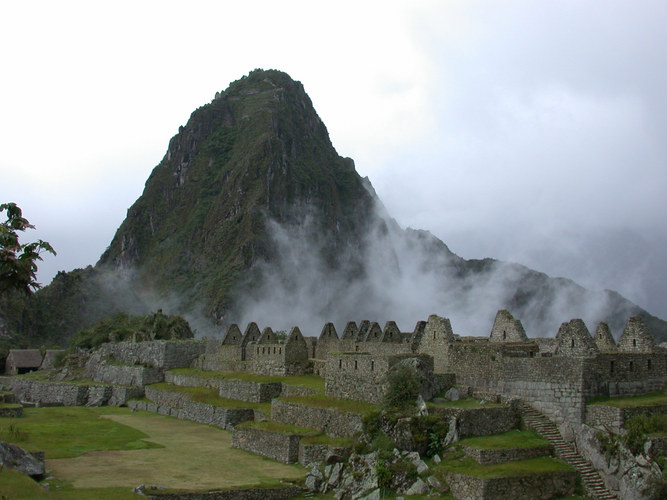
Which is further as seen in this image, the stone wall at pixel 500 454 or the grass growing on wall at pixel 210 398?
the grass growing on wall at pixel 210 398

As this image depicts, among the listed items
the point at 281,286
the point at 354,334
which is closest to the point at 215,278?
the point at 281,286

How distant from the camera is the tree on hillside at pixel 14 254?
76.6 feet

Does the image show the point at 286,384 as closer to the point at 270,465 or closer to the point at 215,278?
the point at 270,465

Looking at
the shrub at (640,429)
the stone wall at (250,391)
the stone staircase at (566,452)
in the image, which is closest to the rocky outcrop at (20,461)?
the stone wall at (250,391)

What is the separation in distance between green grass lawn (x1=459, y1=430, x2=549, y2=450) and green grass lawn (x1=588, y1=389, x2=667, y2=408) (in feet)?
6.87

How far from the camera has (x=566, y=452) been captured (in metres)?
20.0

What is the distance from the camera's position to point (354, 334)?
35219 millimetres

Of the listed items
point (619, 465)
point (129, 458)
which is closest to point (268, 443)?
point (129, 458)

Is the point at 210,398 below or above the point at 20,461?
above

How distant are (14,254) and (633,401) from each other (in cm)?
2194

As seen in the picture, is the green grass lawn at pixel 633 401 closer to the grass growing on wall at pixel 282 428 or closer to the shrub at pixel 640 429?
the shrub at pixel 640 429

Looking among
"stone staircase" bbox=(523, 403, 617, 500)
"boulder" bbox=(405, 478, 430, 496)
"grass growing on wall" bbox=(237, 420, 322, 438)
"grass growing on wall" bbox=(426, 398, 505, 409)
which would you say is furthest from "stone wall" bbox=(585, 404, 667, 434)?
"grass growing on wall" bbox=(237, 420, 322, 438)

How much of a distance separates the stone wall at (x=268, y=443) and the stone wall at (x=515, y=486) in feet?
25.1

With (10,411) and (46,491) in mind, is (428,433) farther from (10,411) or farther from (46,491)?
(10,411)
